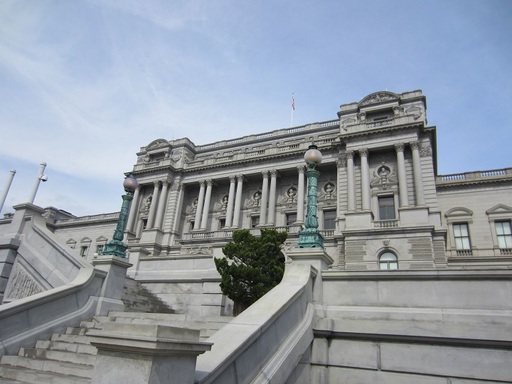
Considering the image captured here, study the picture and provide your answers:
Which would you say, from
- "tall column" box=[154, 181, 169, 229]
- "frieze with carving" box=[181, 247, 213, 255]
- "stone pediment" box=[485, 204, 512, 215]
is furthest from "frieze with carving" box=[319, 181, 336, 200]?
"tall column" box=[154, 181, 169, 229]

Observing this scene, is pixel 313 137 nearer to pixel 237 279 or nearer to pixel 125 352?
pixel 237 279

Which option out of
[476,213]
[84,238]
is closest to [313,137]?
[476,213]

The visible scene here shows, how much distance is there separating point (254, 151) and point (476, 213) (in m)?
22.3

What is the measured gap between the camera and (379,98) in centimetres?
3353

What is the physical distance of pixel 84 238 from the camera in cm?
4966

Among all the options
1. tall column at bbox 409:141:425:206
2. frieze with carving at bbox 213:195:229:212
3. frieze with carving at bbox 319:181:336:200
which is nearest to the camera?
tall column at bbox 409:141:425:206

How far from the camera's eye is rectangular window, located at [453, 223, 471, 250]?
98.5 ft

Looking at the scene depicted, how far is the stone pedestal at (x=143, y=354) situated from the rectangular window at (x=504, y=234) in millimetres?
32693

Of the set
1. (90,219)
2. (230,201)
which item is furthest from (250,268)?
(90,219)

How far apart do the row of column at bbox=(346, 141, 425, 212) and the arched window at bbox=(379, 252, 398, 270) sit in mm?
4548

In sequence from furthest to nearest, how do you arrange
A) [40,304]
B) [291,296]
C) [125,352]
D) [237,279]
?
[237,279], [40,304], [291,296], [125,352]

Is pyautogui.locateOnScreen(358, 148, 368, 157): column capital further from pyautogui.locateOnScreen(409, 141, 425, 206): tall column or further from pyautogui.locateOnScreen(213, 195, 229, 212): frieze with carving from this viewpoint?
pyautogui.locateOnScreen(213, 195, 229, 212): frieze with carving

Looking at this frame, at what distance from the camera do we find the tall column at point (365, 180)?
29484 mm

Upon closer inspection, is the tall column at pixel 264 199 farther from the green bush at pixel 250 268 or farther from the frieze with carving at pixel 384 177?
the green bush at pixel 250 268
